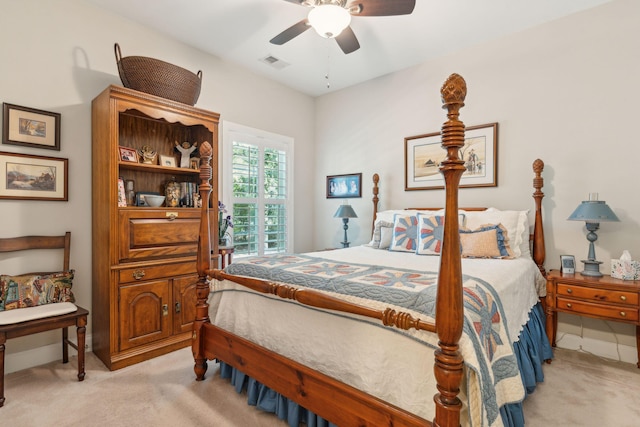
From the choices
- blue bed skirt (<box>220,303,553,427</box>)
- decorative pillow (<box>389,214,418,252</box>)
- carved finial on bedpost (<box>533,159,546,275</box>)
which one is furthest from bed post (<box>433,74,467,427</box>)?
carved finial on bedpost (<box>533,159,546,275</box>)

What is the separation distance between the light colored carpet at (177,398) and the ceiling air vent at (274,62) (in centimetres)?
316

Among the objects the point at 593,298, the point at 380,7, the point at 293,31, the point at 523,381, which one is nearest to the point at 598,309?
the point at 593,298

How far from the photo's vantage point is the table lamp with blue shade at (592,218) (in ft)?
7.95

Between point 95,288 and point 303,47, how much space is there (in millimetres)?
3011

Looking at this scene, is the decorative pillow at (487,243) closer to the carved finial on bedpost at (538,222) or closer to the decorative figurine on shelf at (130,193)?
the carved finial on bedpost at (538,222)

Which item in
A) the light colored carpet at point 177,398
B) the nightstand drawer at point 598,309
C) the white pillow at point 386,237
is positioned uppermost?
the white pillow at point 386,237

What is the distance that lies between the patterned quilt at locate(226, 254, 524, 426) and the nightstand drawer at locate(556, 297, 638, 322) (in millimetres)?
1359

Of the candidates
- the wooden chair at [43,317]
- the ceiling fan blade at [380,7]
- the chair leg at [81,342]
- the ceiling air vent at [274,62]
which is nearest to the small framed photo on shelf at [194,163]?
the wooden chair at [43,317]

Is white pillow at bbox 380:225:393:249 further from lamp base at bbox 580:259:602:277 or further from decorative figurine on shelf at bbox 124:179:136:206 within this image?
decorative figurine on shelf at bbox 124:179:136:206

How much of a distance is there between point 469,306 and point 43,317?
2561 mm

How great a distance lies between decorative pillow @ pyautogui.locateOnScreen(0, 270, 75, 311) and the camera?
216cm

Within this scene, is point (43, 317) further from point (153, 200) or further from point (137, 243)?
point (153, 200)

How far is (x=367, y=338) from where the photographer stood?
1.44 meters

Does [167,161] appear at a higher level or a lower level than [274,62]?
lower
